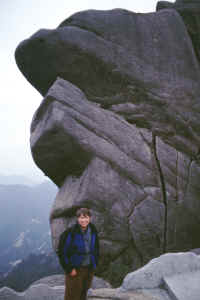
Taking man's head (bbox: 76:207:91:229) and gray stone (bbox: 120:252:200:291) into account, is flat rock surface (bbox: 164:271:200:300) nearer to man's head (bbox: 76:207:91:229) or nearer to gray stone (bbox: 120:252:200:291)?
gray stone (bbox: 120:252:200:291)

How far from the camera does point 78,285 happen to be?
3186 mm

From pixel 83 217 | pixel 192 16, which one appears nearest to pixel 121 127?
pixel 83 217

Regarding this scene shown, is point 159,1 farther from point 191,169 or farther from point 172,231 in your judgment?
point 172,231

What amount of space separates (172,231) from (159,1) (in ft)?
43.8

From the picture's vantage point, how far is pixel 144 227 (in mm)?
7066

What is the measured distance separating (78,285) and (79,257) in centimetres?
44

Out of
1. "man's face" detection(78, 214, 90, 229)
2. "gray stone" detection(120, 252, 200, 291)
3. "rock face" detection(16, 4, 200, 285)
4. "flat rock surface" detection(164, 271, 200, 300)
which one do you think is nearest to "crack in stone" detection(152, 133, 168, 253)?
"rock face" detection(16, 4, 200, 285)

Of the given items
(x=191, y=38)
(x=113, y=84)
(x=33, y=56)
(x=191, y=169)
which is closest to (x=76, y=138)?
(x=113, y=84)

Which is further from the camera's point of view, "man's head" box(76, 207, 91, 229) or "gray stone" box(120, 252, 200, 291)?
"gray stone" box(120, 252, 200, 291)

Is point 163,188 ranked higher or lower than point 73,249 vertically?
lower

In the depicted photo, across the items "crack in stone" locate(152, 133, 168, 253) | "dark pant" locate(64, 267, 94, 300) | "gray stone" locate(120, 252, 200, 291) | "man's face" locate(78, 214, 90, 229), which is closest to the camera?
"dark pant" locate(64, 267, 94, 300)

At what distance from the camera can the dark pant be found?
3148mm

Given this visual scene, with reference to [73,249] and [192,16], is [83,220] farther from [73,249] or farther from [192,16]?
[192,16]

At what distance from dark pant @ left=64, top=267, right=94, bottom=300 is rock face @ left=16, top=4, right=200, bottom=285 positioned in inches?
Result: 133
